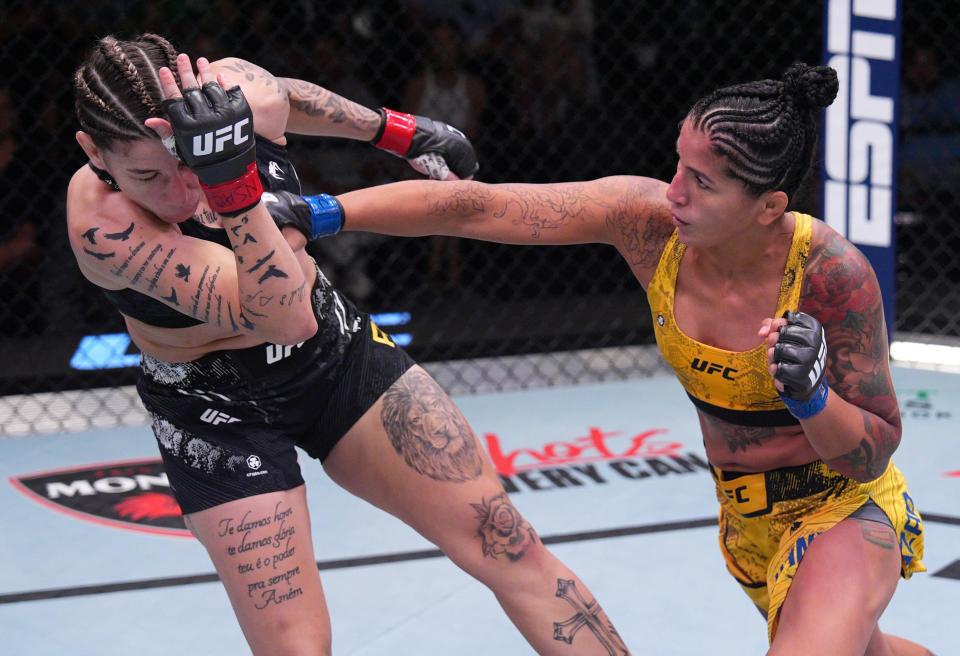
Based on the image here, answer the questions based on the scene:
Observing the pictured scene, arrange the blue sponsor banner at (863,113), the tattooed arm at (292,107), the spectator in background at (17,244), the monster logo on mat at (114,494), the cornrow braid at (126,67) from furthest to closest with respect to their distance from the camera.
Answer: the spectator in background at (17,244) → the blue sponsor banner at (863,113) → the monster logo on mat at (114,494) → the tattooed arm at (292,107) → the cornrow braid at (126,67)

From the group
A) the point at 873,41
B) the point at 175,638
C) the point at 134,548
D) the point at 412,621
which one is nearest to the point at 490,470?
the point at 412,621

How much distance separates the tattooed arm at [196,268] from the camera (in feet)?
5.66

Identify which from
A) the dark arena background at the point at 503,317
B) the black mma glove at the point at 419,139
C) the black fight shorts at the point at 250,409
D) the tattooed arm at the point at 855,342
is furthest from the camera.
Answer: the dark arena background at the point at 503,317

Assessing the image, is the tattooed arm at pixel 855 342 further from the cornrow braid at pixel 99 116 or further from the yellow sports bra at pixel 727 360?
the cornrow braid at pixel 99 116

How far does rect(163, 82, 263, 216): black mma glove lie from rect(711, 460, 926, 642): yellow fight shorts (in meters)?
0.94

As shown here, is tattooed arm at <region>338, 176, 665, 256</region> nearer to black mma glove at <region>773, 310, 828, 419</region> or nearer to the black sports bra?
the black sports bra

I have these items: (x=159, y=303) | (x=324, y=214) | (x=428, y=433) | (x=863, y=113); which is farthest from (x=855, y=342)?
(x=863, y=113)

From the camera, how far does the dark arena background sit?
9.52ft

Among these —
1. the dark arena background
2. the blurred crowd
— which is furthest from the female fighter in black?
the blurred crowd

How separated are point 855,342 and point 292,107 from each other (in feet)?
3.68

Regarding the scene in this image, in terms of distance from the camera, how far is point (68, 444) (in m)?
4.16

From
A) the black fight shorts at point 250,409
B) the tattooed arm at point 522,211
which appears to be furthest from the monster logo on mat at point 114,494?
the tattooed arm at point 522,211

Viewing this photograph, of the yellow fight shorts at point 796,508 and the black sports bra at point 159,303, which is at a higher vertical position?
the black sports bra at point 159,303

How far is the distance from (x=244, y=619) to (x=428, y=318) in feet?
11.5
